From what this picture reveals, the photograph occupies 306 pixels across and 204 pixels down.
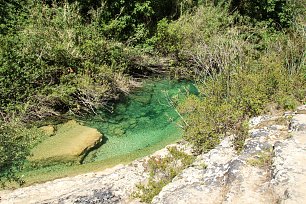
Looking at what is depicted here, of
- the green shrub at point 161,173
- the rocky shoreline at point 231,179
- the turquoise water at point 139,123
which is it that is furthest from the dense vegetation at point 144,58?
the green shrub at point 161,173

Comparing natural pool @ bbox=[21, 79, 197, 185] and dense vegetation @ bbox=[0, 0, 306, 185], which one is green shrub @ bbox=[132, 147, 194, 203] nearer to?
dense vegetation @ bbox=[0, 0, 306, 185]

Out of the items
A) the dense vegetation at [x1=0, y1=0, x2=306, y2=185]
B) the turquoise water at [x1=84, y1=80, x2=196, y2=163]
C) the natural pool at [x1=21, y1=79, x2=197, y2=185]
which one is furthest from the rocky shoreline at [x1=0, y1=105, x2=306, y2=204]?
the turquoise water at [x1=84, y1=80, x2=196, y2=163]

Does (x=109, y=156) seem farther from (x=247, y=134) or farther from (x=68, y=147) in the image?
(x=247, y=134)

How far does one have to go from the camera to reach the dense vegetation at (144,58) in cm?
1424

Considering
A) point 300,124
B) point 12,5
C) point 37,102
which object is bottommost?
point 37,102

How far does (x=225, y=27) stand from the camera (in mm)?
23734

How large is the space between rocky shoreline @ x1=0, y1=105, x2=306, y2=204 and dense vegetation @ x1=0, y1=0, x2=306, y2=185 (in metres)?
0.77

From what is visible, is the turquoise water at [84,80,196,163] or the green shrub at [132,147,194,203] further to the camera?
the turquoise water at [84,80,196,163]

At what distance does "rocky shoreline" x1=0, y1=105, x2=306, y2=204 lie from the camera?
8.76 m

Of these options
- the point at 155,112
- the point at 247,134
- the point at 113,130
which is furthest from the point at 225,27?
the point at 247,134

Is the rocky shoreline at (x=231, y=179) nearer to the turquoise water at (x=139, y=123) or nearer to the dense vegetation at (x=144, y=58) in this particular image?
the dense vegetation at (x=144, y=58)

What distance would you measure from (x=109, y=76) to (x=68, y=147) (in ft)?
16.6

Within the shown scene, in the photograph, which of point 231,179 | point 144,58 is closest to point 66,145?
point 144,58

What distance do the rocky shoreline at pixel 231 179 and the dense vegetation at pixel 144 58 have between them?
30.3 inches
